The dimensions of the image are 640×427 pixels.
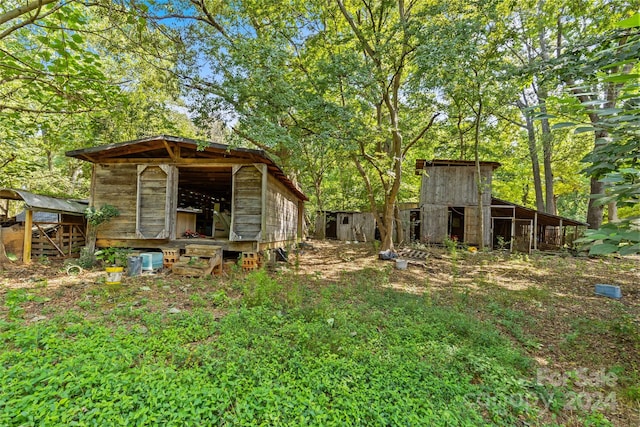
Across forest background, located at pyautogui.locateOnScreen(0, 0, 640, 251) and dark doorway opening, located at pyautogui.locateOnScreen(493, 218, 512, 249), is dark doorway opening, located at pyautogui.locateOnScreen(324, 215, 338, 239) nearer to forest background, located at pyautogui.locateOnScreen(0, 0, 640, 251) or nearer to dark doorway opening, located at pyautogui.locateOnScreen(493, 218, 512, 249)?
forest background, located at pyautogui.locateOnScreen(0, 0, 640, 251)

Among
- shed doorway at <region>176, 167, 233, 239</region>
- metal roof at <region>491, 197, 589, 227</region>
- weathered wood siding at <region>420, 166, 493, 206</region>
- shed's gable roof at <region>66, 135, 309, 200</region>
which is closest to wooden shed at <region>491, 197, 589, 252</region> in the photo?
metal roof at <region>491, 197, 589, 227</region>

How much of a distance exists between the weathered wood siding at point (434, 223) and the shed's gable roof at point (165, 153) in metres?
10.6

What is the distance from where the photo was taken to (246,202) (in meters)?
8.05

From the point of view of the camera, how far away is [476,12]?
26.1ft

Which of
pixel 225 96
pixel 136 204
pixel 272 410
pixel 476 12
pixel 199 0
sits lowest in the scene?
pixel 272 410

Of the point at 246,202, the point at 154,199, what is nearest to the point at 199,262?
the point at 246,202

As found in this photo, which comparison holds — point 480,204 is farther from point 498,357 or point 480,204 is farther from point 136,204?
point 136,204

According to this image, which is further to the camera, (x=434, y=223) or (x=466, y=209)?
(x=434, y=223)

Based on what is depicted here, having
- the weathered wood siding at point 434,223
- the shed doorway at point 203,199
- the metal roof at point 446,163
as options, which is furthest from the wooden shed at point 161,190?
the weathered wood siding at point 434,223

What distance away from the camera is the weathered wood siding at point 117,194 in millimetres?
8289

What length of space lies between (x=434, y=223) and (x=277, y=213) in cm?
1001

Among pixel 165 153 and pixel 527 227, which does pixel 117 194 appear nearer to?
pixel 165 153

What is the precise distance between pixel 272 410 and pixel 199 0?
1116 cm

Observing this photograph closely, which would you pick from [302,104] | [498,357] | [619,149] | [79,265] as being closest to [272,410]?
[498,357]
